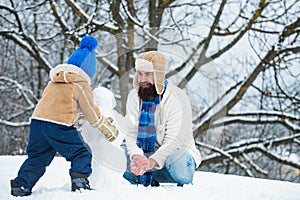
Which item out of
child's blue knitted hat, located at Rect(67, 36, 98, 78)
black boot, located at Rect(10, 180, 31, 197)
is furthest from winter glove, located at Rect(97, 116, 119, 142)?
black boot, located at Rect(10, 180, 31, 197)

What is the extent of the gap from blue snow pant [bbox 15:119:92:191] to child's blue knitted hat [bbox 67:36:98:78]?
0.28m

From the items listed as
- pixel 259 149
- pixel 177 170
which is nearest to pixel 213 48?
pixel 259 149

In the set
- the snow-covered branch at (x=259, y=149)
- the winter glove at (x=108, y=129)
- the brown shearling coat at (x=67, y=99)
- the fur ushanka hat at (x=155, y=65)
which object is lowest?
the snow-covered branch at (x=259, y=149)

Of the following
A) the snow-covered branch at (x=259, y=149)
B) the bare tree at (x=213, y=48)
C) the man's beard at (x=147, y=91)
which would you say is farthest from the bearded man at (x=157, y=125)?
the snow-covered branch at (x=259, y=149)

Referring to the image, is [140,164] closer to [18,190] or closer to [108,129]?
[108,129]

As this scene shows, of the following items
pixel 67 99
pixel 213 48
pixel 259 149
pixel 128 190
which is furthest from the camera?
pixel 259 149

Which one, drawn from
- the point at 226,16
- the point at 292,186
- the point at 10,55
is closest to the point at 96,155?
the point at 292,186

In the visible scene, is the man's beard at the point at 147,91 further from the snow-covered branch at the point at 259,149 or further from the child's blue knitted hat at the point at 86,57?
the snow-covered branch at the point at 259,149

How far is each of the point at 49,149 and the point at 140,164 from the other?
40 cm

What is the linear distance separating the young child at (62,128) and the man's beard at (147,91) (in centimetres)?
20

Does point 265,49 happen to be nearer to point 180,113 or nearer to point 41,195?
point 180,113

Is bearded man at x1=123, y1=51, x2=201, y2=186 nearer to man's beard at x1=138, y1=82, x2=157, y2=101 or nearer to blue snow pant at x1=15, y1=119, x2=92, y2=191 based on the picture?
man's beard at x1=138, y1=82, x2=157, y2=101

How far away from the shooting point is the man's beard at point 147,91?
1.94m

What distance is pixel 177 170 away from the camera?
201 centimetres
